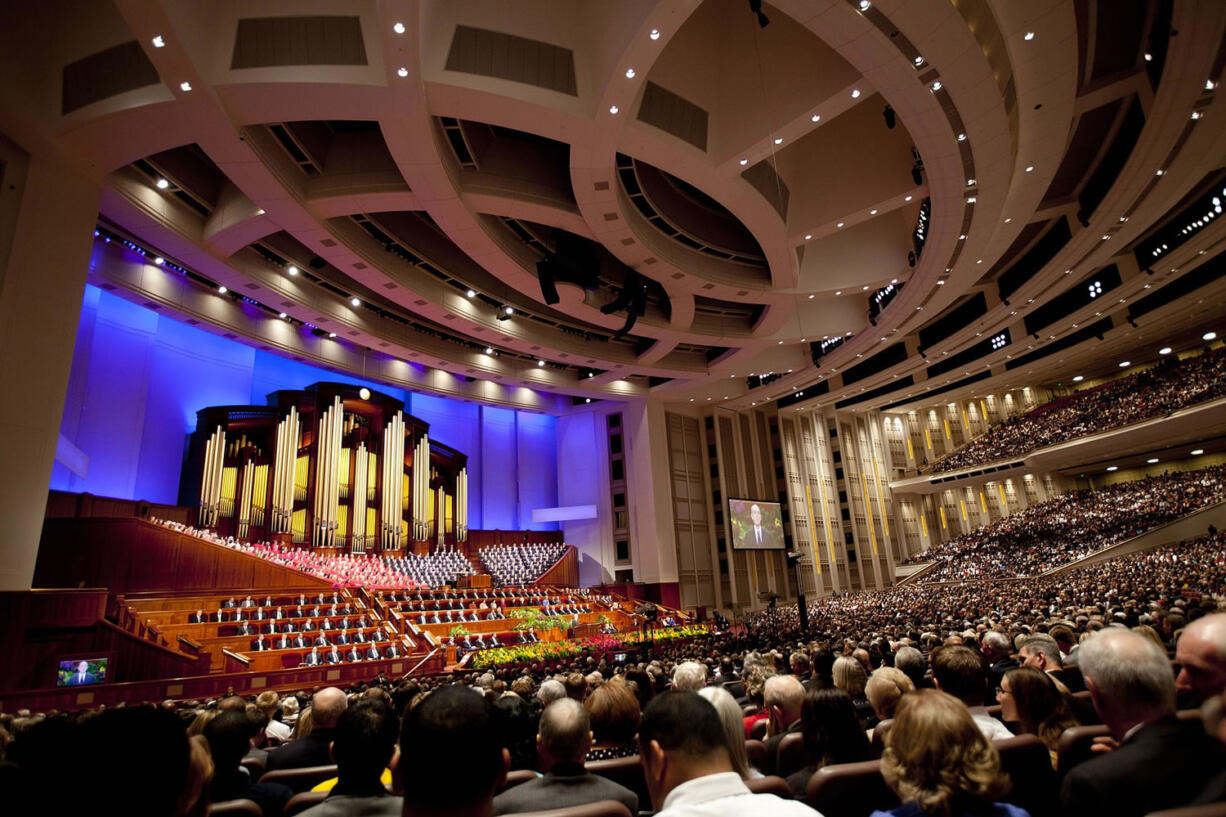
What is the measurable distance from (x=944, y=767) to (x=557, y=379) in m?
19.9

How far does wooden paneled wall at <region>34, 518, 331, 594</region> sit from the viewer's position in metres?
11.9

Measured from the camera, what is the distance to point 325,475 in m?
17.4

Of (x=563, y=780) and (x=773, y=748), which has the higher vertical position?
(x=563, y=780)

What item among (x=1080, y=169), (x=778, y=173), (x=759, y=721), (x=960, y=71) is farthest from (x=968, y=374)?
(x=759, y=721)

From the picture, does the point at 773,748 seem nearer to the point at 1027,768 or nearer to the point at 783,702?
the point at 783,702

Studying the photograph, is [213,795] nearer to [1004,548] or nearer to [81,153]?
[81,153]

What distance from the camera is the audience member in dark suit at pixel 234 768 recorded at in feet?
8.18

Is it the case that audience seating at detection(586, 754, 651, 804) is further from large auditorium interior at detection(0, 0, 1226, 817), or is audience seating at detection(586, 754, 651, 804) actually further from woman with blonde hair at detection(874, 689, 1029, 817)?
woman with blonde hair at detection(874, 689, 1029, 817)

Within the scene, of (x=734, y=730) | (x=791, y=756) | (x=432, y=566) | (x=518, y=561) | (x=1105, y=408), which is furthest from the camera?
(x=1105, y=408)

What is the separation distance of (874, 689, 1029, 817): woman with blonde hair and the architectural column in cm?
1066

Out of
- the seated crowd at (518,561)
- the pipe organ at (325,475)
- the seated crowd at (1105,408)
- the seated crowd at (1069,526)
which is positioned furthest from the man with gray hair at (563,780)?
the seated crowd at (1105,408)

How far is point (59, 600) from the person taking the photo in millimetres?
8695

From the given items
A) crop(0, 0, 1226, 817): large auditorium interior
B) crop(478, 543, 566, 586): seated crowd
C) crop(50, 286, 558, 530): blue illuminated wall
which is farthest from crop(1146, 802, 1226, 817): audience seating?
crop(478, 543, 566, 586): seated crowd

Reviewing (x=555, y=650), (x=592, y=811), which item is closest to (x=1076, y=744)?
(x=592, y=811)
